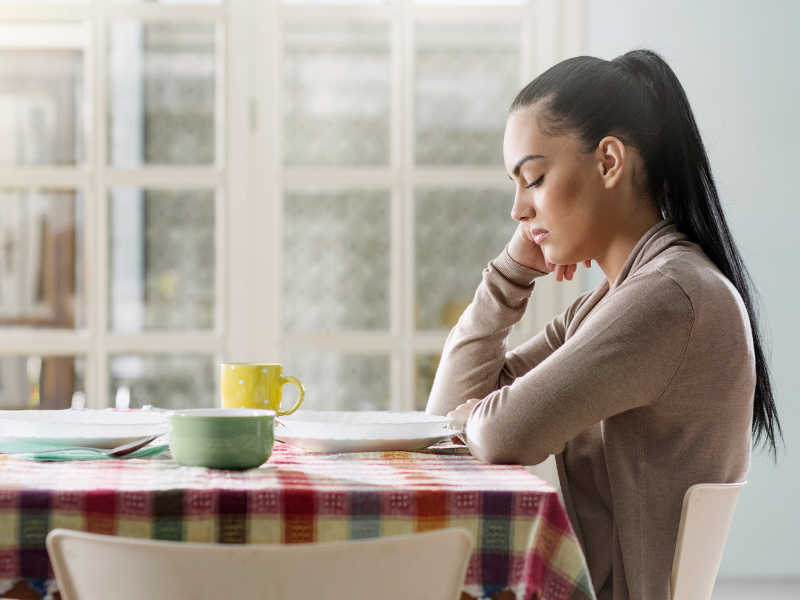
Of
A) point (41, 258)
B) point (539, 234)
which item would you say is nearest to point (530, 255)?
point (539, 234)

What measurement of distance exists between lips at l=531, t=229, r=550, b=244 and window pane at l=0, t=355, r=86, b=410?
1737 mm

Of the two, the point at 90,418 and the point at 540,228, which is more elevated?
the point at 540,228

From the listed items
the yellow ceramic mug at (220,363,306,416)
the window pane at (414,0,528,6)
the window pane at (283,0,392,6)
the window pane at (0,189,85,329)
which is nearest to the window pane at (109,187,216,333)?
the window pane at (0,189,85,329)

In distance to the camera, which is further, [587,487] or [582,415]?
[587,487]

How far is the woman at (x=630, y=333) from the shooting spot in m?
0.94

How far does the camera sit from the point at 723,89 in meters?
2.42

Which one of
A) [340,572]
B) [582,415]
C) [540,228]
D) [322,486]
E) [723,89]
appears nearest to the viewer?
[340,572]

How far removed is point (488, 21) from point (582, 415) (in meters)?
1.90

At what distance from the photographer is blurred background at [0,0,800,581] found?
7.98ft

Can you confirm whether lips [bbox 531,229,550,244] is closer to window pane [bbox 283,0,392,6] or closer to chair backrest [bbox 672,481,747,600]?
chair backrest [bbox 672,481,747,600]

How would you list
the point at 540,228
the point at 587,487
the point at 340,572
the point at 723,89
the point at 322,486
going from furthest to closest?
the point at 723,89
the point at 540,228
the point at 587,487
the point at 322,486
the point at 340,572

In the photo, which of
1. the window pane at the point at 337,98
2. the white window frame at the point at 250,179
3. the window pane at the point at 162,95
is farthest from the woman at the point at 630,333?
the window pane at the point at 162,95

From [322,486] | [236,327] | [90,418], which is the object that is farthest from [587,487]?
[236,327]

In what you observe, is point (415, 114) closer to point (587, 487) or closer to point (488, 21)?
point (488, 21)
